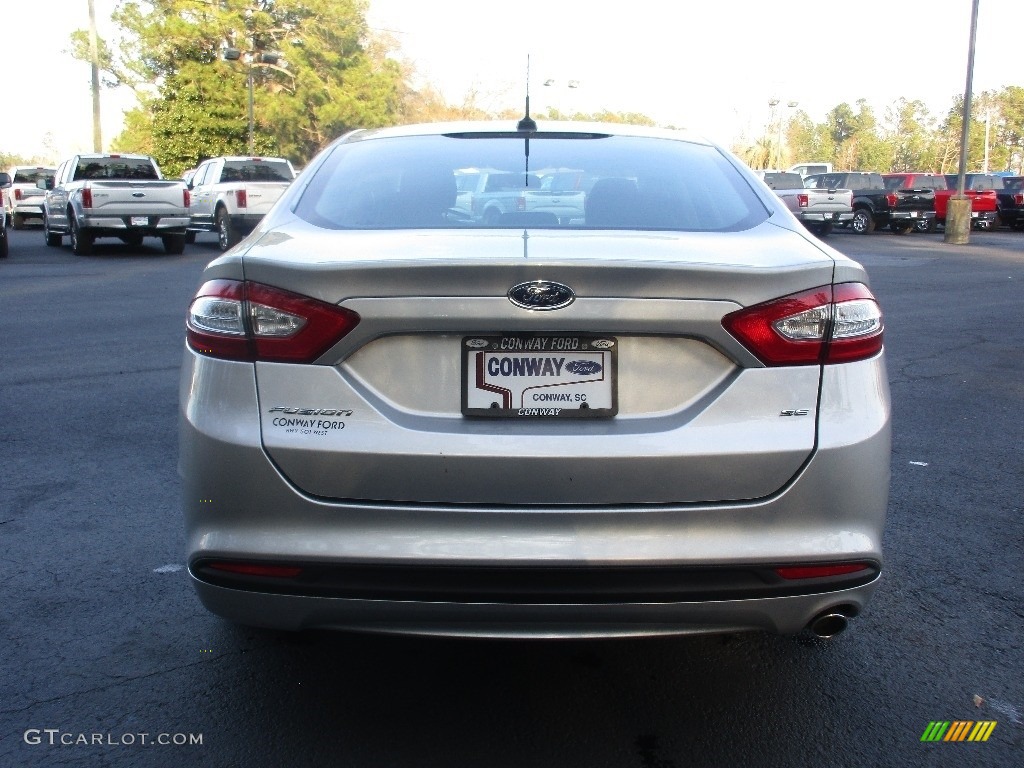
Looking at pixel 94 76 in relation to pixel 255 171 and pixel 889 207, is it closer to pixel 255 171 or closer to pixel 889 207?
pixel 255 171

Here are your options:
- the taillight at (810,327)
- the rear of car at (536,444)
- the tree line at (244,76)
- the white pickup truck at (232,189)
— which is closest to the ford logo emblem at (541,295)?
the rear of car at (536,444)

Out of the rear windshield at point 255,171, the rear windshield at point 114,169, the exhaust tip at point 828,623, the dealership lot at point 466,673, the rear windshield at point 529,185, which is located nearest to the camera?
the exhaust tip at point 828,623

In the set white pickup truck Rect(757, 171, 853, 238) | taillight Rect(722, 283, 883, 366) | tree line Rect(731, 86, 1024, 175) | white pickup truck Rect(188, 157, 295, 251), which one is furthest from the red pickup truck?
tree line Rect(731, 86, 1024, 175)

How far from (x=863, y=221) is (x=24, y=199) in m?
25.2

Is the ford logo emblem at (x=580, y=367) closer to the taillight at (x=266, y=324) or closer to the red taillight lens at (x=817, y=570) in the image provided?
the taillight at (x=266, y=324)

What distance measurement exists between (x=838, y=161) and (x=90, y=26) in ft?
305

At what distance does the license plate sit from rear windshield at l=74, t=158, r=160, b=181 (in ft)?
68.8

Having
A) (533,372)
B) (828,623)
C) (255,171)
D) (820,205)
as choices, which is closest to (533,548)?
(533,372)

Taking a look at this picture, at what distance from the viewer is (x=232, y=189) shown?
817 inches

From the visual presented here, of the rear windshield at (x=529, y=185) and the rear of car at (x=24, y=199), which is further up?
the rear windshield at (x=529, y=185)

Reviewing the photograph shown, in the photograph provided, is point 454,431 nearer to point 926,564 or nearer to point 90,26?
point 926,564

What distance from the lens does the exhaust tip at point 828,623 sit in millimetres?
2736

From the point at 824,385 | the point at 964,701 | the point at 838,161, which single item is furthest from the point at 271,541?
the point at 838,161
